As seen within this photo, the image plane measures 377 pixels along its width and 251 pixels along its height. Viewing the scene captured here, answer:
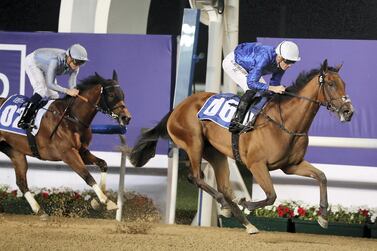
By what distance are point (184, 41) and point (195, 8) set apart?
38 cm

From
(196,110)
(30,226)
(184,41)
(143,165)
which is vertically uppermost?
(184,41)

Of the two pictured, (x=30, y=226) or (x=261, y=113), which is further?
(x=30, y=226)

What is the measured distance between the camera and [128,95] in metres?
7.25

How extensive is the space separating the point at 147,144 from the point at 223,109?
84 centimetres

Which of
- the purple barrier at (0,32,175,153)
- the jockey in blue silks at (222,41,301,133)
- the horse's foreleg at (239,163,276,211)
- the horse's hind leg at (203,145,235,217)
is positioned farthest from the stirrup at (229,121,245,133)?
the purple barrier at (0,32,175,153)

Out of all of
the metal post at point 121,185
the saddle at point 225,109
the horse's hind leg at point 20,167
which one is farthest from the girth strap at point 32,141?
the saddle at point 225,109

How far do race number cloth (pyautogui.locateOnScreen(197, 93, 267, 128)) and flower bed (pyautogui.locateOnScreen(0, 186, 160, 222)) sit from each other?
129 cm

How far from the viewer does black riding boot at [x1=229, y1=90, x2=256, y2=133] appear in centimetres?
586

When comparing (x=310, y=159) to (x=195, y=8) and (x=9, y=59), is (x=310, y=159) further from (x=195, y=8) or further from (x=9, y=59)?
(x=9, y=59)

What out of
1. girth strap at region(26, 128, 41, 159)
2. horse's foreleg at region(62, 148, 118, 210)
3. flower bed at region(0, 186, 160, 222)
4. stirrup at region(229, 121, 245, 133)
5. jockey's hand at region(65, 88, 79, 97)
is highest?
jockey's hand at region(65, 88, 79, 97)

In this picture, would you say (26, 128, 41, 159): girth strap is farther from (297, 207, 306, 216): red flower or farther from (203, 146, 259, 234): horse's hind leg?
(297, 207, 306, 216): red flower

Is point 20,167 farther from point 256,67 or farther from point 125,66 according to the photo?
point 256,67

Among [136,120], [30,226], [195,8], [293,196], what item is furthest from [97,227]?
[195,8]

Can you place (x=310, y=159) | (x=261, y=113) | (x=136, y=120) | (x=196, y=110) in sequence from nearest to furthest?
(x=261, y=113), (x=196, y=110), (x=310, y=159), (x=136, y=120)
